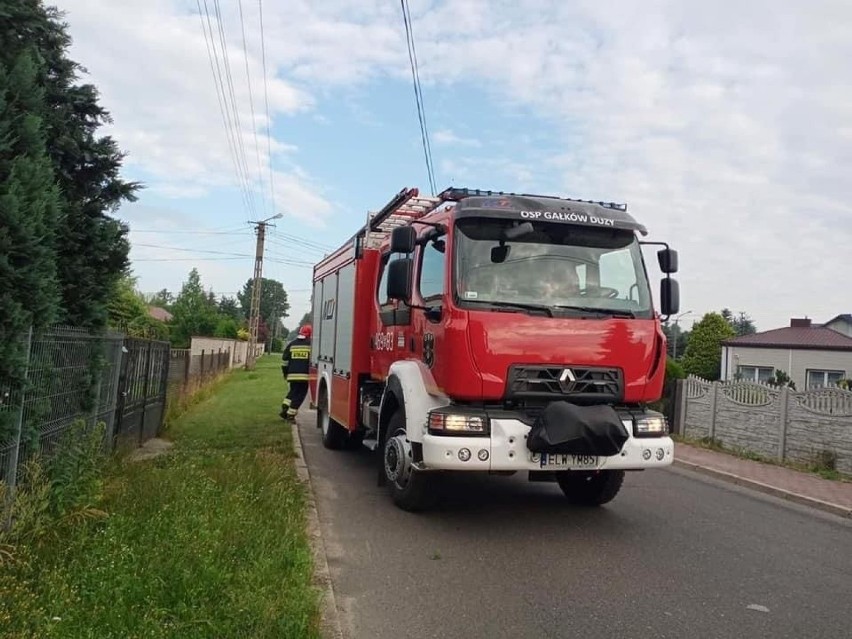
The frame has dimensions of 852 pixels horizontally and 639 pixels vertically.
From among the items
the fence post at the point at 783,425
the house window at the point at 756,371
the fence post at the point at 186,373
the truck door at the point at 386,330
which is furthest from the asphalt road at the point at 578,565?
the house window at the point at 756,371

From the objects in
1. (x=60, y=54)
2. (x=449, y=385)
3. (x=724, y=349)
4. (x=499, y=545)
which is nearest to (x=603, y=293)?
(x=449, y=385)

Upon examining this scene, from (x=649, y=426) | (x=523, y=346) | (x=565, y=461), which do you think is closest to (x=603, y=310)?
(x=523, y=346)

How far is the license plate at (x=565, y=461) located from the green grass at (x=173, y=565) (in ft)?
6.54

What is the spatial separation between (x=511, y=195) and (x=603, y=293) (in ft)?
4.04

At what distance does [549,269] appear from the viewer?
264 inches

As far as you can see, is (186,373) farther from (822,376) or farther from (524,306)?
(822,376)

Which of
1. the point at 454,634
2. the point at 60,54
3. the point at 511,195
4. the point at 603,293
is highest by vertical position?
the point at 60,54

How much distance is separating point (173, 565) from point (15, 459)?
1509 millimetres

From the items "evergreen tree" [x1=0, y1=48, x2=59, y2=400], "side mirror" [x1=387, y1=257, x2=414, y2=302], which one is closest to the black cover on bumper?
"side mirror" [x1=387, y1=257, x2=414, y2=302]

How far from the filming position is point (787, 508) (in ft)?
29.0

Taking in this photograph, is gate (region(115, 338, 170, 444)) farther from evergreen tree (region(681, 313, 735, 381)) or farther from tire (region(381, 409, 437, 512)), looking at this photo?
evergreen tree (region(681, 313, 735, 381))

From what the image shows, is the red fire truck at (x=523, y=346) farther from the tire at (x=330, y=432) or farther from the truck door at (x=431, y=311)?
the tire at (x=330, y=432)

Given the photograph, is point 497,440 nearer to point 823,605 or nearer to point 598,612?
point 598,612

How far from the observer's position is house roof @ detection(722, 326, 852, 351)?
38.3 meters
